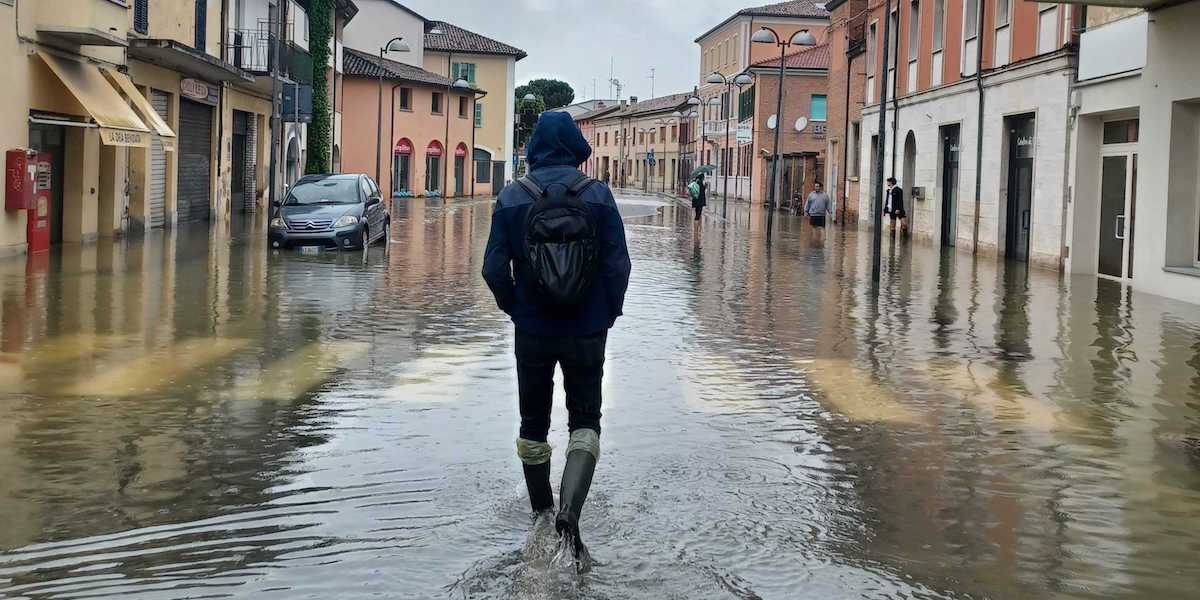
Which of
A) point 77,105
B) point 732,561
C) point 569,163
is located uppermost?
point 77,105

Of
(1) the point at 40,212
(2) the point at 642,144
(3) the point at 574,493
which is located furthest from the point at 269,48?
(2) the point at 642,144

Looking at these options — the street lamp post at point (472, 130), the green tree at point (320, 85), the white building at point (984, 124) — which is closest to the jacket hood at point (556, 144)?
the white building at point (984, 124)

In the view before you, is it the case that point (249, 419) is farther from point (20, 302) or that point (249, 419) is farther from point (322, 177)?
point (322, 177)

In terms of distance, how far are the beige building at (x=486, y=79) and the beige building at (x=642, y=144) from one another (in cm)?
2152

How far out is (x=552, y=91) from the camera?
16275 cm

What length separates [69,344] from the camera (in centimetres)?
1155

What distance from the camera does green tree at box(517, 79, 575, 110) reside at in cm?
16075

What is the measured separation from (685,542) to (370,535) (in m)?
1.32

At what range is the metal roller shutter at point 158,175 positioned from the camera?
96.4ft

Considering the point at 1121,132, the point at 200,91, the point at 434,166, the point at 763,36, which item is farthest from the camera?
the point at 434,166

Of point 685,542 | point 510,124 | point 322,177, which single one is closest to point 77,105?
point 322,177

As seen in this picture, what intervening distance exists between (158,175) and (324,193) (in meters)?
6.28

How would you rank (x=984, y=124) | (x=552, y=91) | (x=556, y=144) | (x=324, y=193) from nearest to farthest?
(x=556, y=144)
(x=324, y=193)
(x=984, y=124)
(x=552, y=91)

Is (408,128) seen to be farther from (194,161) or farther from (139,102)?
(139,102)
